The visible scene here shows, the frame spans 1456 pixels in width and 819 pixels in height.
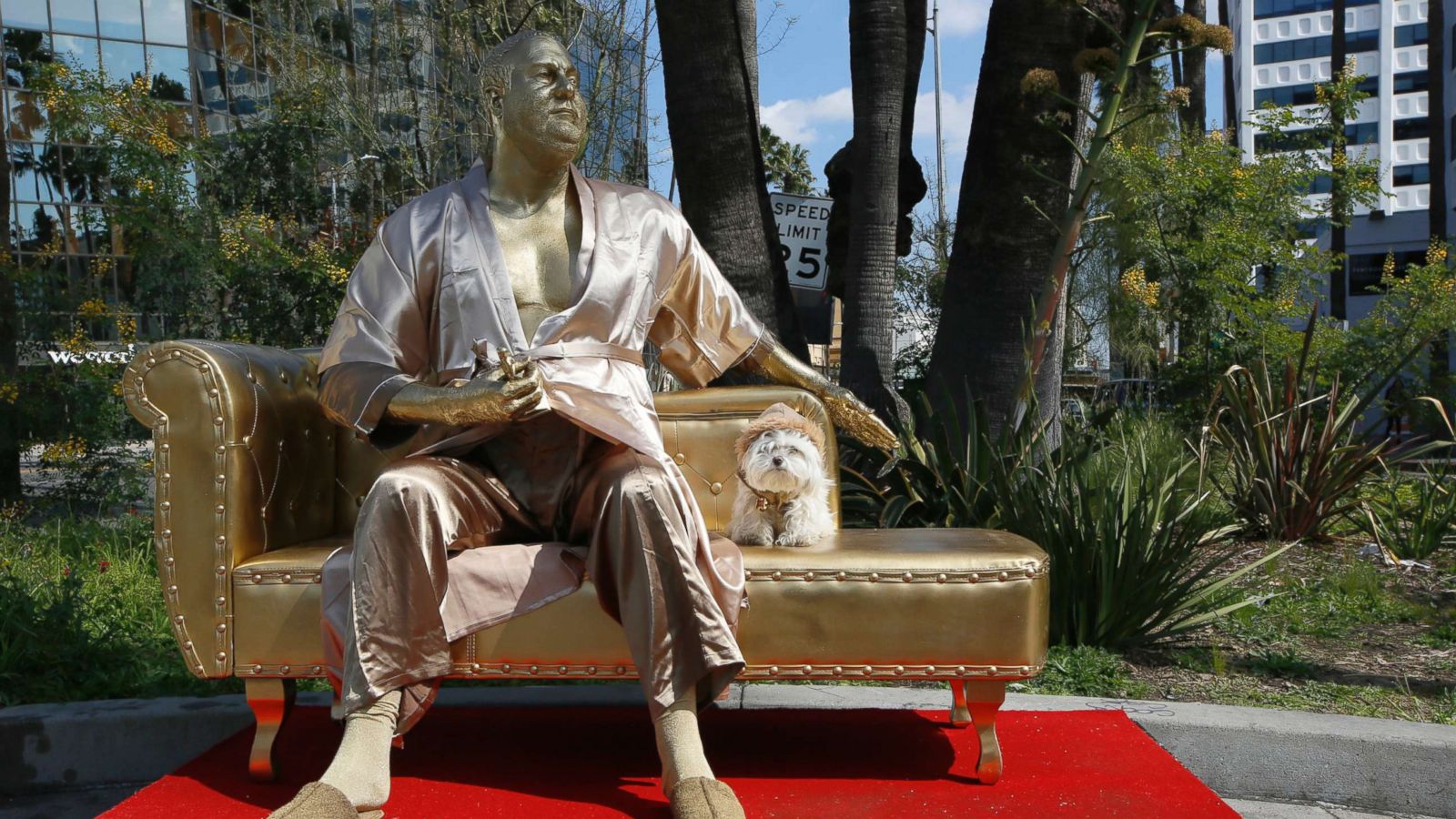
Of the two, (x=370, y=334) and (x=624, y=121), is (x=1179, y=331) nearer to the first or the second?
(x=624, y=121)

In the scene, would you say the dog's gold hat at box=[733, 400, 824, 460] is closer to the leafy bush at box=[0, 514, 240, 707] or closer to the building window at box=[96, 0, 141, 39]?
the leafy bush at box=[0, 514, 240, 707]

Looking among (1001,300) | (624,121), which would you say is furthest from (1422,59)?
(1001,300)

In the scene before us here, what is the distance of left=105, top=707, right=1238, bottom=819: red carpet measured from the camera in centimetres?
286

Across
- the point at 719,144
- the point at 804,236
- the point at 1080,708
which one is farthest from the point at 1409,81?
the point at 1080,708

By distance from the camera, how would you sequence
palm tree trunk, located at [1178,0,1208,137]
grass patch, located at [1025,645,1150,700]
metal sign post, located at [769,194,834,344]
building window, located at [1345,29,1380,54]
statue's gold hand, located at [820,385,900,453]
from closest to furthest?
statue's gold hand, located at [820,385,900,453], grass patch, located at [1025,645,1150,700], metal sign post, located at [769,194,834,344], palm tree trunk, located at [1178,0,1208,137], building window, located at [1345,29,1380,54]

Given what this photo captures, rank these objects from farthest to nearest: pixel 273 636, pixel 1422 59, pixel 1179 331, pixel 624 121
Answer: pixel 1422 59 → pixel 1179 331 → pixel 624 121 → pixel 273 636

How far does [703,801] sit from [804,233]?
600cm

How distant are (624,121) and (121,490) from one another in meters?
6.07

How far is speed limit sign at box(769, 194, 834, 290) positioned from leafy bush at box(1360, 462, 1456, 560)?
3586mm

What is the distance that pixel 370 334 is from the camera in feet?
10.6

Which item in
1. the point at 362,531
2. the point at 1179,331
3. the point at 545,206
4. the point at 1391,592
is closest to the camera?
the point at 362,531

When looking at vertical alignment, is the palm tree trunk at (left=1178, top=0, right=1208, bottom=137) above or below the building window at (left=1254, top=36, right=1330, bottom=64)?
below

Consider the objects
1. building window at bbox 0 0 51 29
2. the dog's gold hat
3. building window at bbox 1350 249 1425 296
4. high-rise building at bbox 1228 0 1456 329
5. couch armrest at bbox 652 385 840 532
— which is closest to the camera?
the dog's gold hat

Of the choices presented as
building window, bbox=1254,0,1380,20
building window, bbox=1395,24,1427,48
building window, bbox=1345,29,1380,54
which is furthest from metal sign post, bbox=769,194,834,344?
building window, bbox=1254,0,1380,20
